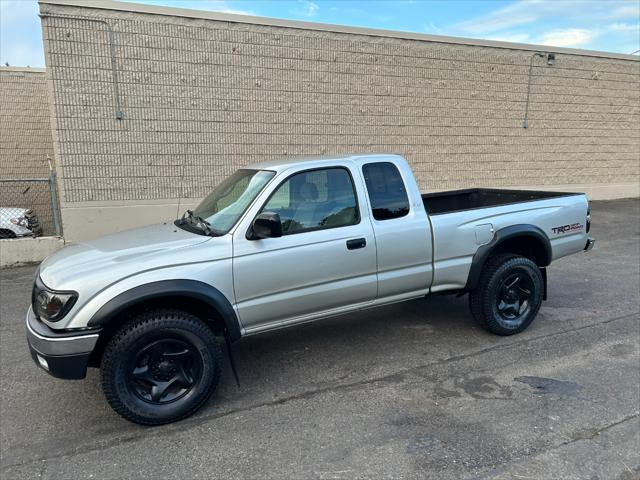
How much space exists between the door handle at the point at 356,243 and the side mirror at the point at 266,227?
0.64 m

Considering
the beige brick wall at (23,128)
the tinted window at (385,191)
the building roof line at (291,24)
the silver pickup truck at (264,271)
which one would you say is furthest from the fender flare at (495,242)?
the beige brick wall at (23,128)

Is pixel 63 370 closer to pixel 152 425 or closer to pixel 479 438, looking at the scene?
pixel 152 425

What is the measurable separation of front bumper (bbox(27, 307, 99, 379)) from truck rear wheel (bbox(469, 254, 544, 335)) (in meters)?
3.41

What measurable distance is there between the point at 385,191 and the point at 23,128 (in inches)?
437

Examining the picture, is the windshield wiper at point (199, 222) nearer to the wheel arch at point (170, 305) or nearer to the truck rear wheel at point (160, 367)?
the wheel arch at point (170, 305)

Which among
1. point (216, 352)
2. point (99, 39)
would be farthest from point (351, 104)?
point (216, 352)

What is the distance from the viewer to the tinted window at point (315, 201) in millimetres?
3746

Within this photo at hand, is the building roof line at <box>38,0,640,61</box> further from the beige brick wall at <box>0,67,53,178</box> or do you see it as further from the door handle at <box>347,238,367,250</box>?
the door handle at <box>347,238,367,250</box>

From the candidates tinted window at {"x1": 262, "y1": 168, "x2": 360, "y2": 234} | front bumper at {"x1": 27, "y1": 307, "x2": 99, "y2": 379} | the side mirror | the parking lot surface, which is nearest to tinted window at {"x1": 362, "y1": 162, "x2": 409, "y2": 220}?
tinted window at {"x1": 262, "y1": 168, "x2": 360, "y2": 234}

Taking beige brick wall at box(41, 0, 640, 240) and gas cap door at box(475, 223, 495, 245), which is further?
beige brick wall at box(41, 0, 640, 240)

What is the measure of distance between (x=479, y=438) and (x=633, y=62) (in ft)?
51.1

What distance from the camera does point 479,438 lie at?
120 inches

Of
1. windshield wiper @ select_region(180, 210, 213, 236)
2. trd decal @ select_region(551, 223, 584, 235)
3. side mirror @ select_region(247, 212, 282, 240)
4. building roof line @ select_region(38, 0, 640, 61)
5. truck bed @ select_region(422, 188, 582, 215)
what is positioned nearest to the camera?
side mirror @ select_region(247, 212, 282, 240)

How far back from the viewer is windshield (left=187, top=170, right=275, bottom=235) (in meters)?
3.70
